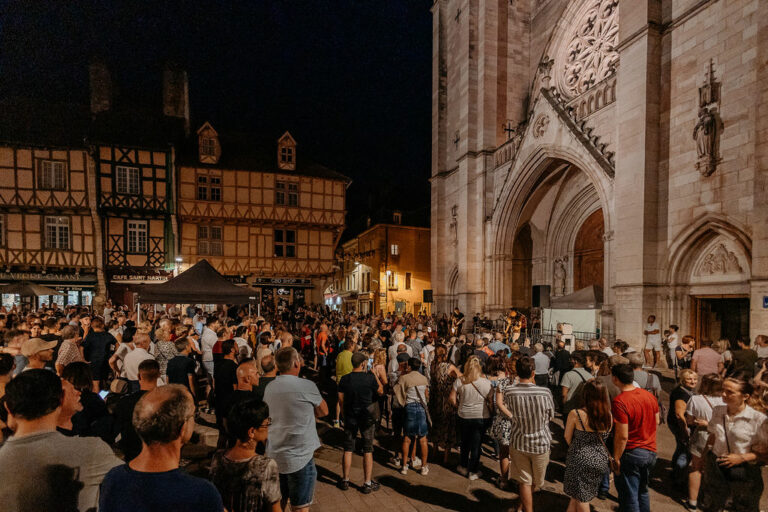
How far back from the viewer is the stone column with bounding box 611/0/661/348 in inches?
437

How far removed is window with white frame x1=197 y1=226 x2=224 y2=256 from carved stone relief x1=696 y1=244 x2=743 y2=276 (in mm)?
23152

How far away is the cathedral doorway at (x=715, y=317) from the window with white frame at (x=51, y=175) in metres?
29.1

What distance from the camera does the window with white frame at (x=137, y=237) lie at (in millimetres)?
22802

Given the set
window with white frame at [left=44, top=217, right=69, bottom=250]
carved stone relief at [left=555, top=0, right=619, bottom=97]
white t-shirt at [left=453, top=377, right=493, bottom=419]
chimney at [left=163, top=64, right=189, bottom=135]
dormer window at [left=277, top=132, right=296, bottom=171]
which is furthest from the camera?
chimney at [left=163, top=64, right=189, bottom=135]

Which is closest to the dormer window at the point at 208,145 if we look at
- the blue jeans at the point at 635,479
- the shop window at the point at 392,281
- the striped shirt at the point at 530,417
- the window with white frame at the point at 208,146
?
the window with white frame at the point at 208,146

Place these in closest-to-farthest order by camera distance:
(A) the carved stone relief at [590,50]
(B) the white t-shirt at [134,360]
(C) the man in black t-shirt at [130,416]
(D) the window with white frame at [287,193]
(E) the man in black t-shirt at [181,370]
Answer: (C) the man in black t-shirt at [130,416] → (E) the man in black t-shirt at [181,370] → (B) the white t-shirt at [134,360] → (A) the carved stone relief at [590,50] → (D) the window with white frame at [287,193]

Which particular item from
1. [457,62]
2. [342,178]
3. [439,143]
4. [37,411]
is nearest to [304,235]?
[342,178]

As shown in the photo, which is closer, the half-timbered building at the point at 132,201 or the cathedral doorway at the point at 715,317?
the cathedral doorway at the point at 715,317

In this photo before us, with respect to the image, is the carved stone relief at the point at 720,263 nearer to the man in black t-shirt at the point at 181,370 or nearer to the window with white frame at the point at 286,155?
the man in black t-shirt at the point at 181,370

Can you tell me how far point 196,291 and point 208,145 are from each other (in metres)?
17.2

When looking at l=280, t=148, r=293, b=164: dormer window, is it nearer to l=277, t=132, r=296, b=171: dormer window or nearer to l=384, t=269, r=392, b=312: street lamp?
l=277, t=132, r=296, b=171: dormer window

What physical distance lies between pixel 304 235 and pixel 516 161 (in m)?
14.4

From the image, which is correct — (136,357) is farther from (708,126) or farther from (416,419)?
(708,126)

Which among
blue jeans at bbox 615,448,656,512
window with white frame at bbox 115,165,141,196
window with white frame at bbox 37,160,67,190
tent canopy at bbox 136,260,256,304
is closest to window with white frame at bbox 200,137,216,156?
window with white frame at bbox 115,165,141,196
